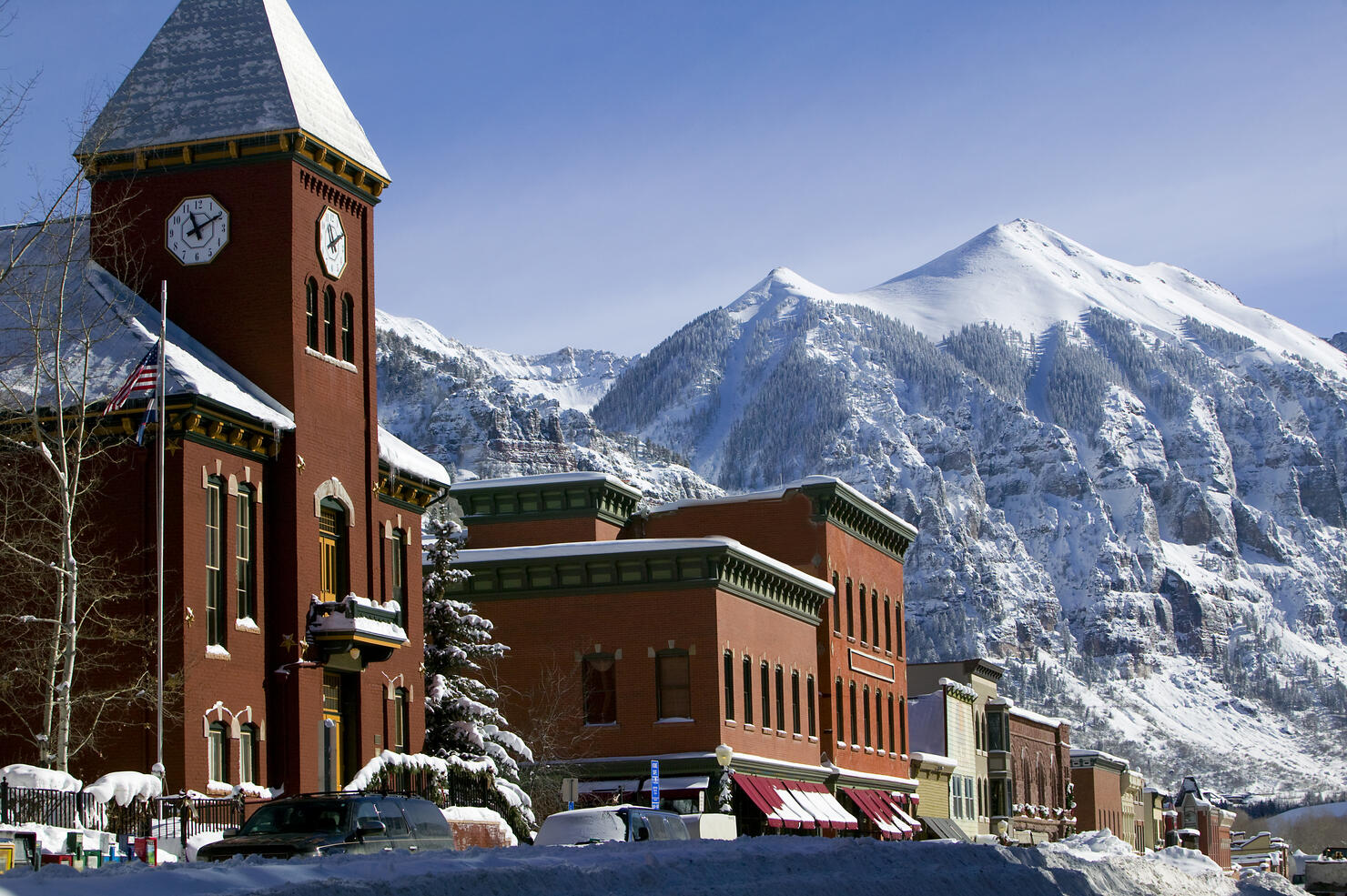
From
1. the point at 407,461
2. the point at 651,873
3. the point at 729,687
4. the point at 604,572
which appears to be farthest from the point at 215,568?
the point at 729,687

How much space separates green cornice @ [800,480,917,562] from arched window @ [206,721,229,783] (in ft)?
102

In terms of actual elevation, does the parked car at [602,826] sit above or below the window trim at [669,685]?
below

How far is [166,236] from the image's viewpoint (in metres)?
40.2

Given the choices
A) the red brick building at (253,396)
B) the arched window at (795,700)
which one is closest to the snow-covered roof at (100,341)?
the red brick building at (253,396)

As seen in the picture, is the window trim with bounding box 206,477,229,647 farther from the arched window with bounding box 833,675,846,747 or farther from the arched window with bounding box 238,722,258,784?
the arched window with bounding box 833,675,846,747

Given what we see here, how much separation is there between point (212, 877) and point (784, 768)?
41952 mm

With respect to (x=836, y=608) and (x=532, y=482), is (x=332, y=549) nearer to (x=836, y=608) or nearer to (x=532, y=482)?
(x=532, y=482)

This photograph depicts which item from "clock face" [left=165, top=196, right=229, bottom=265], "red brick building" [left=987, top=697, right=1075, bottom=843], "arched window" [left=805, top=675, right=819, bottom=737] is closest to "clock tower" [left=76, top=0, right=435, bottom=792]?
"clock face" [left=165, top=196, right=229, bottom=265]

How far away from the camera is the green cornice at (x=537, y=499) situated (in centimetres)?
6284

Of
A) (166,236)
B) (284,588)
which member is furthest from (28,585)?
(166,236)

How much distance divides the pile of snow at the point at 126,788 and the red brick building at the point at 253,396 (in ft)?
7.32

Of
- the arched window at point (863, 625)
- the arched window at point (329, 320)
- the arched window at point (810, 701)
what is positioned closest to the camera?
the arched window at point (329, 320)

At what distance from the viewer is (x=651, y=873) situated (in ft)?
70.9

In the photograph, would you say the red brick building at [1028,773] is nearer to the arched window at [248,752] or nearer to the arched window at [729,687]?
the arched window at [729,687]
